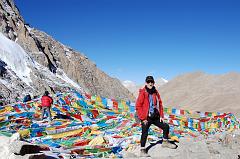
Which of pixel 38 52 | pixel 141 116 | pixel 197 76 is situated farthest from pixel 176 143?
pixel 197 76

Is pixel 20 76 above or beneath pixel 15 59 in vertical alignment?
beneath

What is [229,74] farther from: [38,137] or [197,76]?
[38,137]

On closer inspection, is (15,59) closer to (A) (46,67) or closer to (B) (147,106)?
(A) (46,67)

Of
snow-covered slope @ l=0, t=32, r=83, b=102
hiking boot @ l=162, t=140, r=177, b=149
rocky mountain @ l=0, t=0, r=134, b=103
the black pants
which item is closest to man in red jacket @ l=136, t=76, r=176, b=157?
the black pants

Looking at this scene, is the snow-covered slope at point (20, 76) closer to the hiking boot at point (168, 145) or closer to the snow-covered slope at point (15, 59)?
the snow-covered slope at point (15, 59)

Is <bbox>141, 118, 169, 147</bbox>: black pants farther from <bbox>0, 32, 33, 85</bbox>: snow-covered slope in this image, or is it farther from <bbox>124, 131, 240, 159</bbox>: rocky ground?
<bbox>0, 32, 33, 85</bbox>: snow-covered slope

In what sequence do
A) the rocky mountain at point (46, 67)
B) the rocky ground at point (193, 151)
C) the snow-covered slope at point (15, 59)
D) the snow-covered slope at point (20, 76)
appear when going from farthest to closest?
the snow-covered slope at point (15, 59)
the rocky mountain at point (46, 67)
the snow-covered slope at point (20, 76)
the rocky ground at point (193, 151)

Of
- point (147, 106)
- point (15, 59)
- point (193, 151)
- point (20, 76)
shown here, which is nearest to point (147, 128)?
point (147, 106)

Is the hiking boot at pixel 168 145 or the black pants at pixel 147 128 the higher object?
the black pants at pixel 147 128

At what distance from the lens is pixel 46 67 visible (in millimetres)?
31562

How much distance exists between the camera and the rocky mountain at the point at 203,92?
66.1 meters

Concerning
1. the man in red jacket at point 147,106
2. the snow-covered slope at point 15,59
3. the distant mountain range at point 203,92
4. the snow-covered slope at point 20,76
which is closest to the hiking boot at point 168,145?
the man in red jacket at point 147,106

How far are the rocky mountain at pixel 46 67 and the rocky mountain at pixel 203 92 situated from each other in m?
23.9

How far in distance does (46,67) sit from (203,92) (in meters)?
59.2
